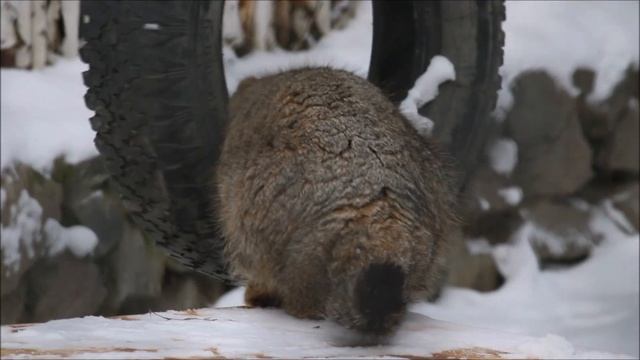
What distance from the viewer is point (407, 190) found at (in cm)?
307

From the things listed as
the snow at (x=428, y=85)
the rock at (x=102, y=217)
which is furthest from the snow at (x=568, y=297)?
the snow at (x=428, y=85)

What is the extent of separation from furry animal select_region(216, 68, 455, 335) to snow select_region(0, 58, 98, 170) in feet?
6.43

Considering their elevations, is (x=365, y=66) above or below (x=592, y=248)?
above

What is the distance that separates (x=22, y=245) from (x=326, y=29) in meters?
1.79

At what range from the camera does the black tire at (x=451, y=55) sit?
4641mm

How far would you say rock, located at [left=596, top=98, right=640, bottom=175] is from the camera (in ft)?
21.1

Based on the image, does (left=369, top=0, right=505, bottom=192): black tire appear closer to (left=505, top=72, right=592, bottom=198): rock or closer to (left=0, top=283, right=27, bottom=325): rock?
(left=505, top=72, right=592, bottom=198): rock

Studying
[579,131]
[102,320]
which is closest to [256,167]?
[102,320]

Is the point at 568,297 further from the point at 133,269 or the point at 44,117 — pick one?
the point at 44,117

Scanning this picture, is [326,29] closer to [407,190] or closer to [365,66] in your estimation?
[365,66]

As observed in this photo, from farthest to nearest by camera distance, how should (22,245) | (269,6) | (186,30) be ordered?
(269,6) → (22,245) → (186,30)

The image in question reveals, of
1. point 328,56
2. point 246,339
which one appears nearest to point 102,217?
point 328,56

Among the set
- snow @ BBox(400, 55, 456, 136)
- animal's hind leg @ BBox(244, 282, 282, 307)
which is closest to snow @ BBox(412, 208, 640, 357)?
snow @ BBox(400, 55, 456, 136)

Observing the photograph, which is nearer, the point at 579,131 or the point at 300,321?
the point at 300,321
